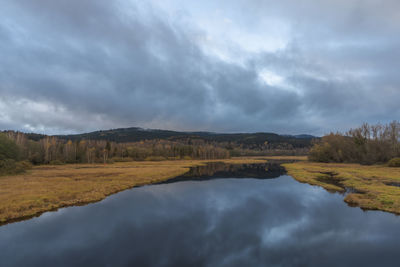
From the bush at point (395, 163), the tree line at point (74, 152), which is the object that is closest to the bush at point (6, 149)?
the tree line at point (74, 152)

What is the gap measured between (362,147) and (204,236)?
93383 mm

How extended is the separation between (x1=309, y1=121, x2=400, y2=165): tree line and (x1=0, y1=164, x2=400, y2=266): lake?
68722mm

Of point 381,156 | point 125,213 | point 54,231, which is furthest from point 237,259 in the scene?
point 381,156

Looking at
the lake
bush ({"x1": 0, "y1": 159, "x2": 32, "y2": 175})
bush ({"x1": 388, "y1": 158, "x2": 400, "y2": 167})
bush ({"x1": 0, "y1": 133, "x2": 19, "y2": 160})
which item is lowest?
the lake

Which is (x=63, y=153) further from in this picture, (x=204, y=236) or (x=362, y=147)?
(x=362, y=147)

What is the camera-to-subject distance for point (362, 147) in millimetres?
80250

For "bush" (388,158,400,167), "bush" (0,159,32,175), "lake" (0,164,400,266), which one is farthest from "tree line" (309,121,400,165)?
"bush" (0,159,32,175)

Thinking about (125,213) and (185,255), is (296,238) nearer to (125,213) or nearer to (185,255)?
(185,255)

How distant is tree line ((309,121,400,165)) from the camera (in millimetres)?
71688

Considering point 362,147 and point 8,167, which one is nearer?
point 8,167

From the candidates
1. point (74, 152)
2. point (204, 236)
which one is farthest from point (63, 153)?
point (204, 236)

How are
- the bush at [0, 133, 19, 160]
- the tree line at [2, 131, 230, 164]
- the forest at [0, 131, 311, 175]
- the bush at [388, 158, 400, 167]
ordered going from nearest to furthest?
the bush at [0, 133, 19, 160]
the forest at [0, 131, 311, 175]
the bush at [388, 158, 400, 167]
the tree line at [2, 131, 230, 164]

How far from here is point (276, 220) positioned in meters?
19.0

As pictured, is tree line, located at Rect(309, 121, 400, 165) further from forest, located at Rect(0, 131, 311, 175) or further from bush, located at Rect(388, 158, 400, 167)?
forest, located at Rect(0, 131, 311, 175)
